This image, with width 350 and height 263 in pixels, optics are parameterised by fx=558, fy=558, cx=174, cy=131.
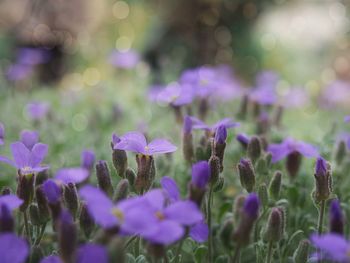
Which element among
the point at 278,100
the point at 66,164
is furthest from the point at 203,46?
the point at 66,164

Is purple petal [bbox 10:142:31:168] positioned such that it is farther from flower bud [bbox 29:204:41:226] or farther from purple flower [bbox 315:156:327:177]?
purple flower [bbox 315:156:327:177]

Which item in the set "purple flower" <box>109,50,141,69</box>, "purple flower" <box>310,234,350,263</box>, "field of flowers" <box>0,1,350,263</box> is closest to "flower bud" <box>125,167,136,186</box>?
"field of flowers" <box>0,1,350,263</box>

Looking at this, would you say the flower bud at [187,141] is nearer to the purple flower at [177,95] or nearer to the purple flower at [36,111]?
the purple flower at [177,95]

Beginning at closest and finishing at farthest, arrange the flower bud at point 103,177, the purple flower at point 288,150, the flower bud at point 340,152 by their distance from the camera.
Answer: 1. the flower bud at point 103,177
2. the purple flower at point 288,150
3. the flower bud at point 340,152

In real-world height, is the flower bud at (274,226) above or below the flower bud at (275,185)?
below

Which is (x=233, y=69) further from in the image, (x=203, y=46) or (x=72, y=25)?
(x=72, y=25)

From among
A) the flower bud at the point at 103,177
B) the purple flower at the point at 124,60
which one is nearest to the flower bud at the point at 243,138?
the flower bud at the point at 103,177
